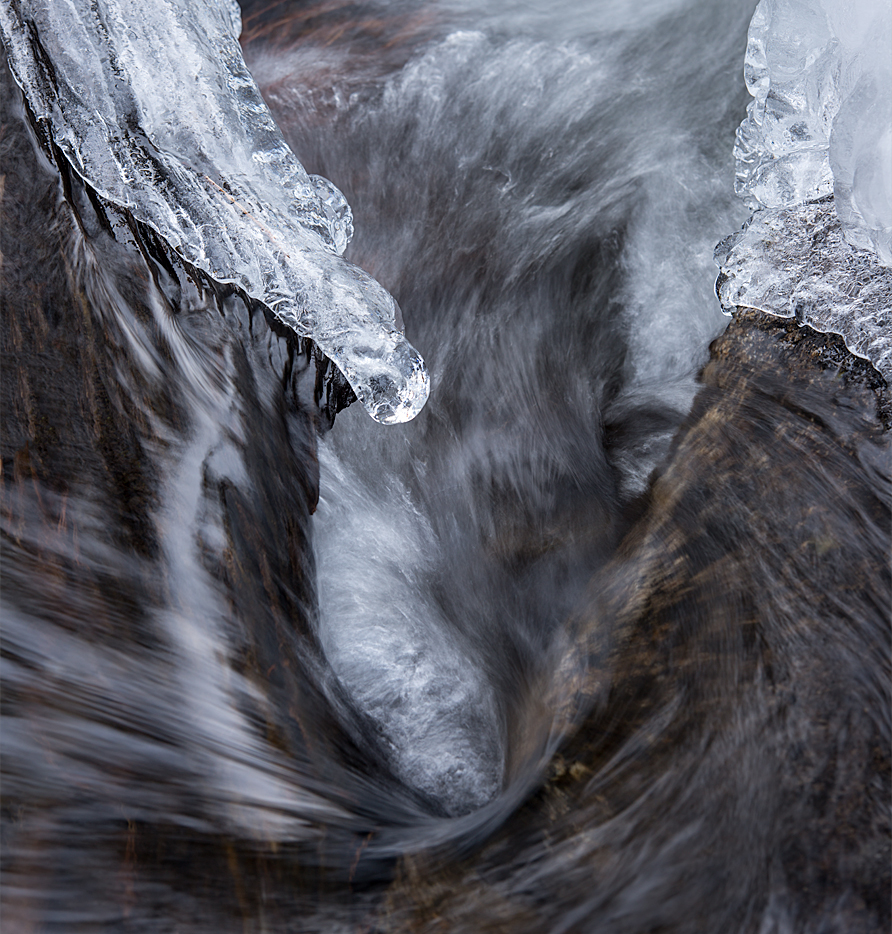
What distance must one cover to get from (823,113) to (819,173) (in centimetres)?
15

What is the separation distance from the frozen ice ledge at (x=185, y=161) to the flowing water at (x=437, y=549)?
3.9 inches

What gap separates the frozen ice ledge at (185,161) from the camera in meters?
1.83

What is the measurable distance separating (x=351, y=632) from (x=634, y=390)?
1.11m

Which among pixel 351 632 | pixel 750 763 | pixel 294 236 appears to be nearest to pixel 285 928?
pixel 351 632

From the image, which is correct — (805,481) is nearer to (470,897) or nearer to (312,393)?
(470,897)

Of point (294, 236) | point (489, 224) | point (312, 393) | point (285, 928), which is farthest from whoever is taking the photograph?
point (489, 224)

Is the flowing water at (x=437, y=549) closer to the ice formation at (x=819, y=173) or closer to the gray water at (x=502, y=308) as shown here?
the gray water at (x=502, y=308)

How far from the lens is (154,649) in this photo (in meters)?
1.36

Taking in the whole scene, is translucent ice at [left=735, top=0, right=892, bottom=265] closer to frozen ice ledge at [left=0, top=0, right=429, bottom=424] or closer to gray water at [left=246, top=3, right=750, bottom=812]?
gray water at [left=246, top=3, right=750, bottom=812]

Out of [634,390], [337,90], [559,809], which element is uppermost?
[337,90]

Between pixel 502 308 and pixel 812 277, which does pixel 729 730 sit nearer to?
pixel 812 277

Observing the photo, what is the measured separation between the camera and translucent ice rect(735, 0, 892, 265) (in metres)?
1.60

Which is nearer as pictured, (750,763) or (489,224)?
(750,763)

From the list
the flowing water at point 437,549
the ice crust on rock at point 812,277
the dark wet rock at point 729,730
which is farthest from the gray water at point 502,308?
the dark wet rock at point 729,730
